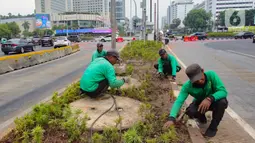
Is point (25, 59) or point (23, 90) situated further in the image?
point (25, 59)

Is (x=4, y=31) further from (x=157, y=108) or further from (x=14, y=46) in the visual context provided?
(x=157, y=108)

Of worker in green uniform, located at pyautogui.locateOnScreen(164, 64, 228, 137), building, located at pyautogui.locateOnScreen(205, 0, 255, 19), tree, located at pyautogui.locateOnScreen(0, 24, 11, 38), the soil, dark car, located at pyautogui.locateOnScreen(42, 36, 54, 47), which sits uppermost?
building, located at pyautogui.locateOnScreen(205, 0, 255, 19)

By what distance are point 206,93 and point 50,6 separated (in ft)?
383

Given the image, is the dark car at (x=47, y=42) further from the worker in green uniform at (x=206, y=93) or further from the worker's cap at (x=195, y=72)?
the worker's cap at (x=195, y=72)

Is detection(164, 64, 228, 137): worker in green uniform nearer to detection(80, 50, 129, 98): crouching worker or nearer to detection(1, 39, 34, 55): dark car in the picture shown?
detection(80, 50, 129, 98): crouching worker

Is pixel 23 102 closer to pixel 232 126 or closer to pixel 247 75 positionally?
pixel 232 126

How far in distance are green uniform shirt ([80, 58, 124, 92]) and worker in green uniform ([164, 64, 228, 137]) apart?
1.37 metres

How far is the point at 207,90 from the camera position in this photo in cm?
371

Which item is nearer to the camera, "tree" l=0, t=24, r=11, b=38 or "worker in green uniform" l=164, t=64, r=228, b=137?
"worker in green uniform" l=164, t=64, r=228, b=137

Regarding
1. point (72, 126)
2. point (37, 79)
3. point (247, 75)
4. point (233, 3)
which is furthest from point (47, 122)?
point (233, 3)

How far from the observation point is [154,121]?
3848 mm

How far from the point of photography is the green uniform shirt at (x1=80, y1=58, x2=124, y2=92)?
15.1 feet

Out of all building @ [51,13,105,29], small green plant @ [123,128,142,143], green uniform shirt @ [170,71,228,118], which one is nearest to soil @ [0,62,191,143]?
green uniform shirt @ [170,71,228,118]

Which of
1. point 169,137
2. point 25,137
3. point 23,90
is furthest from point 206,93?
point 23,90
